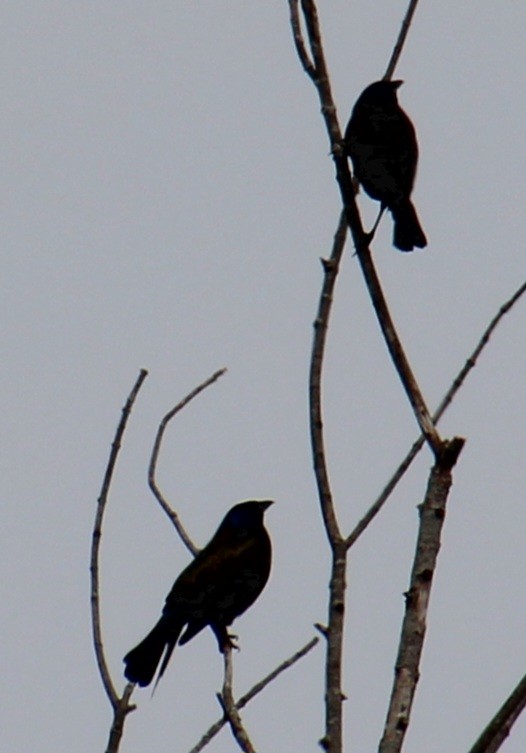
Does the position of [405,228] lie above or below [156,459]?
above

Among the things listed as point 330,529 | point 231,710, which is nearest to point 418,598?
point 330,529

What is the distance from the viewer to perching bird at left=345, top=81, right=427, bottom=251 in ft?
22.0

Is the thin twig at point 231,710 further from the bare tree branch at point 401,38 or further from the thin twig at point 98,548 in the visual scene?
the bare tree branch at point 401,38

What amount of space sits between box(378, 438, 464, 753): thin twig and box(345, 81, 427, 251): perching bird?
3509 mm

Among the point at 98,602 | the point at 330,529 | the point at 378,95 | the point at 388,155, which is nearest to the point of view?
the point at 330,529

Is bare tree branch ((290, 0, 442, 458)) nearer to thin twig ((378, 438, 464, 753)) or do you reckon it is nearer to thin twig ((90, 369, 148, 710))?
thin twig ((378, 438, 464, 753))

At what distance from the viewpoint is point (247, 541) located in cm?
714

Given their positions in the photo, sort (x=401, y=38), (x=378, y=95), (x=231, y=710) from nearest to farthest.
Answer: (x=231, y=710), (x=401, y=38), (x=378, y=95)

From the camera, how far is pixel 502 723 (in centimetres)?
264

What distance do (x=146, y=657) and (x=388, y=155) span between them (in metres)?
2.36

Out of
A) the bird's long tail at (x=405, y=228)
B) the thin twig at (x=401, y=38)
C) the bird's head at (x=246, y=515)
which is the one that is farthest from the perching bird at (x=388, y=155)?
the thin twig at (x=401, y=38)

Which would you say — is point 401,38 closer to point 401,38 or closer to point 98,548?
point 401,38

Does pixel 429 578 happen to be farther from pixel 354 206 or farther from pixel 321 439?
pixel 354 206

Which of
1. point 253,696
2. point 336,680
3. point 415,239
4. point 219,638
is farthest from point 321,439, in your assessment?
point 415,239
